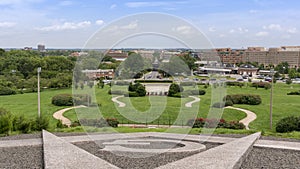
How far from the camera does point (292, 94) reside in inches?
1202

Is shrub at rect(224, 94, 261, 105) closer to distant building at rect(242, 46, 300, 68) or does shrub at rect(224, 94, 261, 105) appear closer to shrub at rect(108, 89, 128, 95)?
shrub at rect(108, 89, 128, 95)

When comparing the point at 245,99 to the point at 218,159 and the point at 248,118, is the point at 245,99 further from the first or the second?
the point at 218,159

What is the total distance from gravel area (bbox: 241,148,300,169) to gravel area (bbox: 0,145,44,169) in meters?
3.64

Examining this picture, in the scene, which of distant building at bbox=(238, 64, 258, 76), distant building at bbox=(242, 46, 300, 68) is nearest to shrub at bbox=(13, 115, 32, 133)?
distant building at bbox=(238, 64, 258, 76)

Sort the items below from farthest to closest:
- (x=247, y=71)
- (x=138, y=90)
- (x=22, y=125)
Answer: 1. (x=247, y=71)
2. (x=138, y=90)
3. (x=22, y=125)

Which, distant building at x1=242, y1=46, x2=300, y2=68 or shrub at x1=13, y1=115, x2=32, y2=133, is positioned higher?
distant building at x1=242, y1=46, x2=300, y2=68

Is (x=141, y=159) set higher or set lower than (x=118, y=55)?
lower

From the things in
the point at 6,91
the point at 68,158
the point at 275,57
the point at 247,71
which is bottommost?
the point at 6,91

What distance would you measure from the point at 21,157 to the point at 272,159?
188 inches

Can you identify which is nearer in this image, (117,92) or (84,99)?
(84,99)

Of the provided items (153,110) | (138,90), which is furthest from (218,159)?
(138,90)

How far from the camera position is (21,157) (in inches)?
257

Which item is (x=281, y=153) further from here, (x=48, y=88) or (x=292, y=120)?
(x=48, y=88)

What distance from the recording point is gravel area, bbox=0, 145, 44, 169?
5.91 metres
